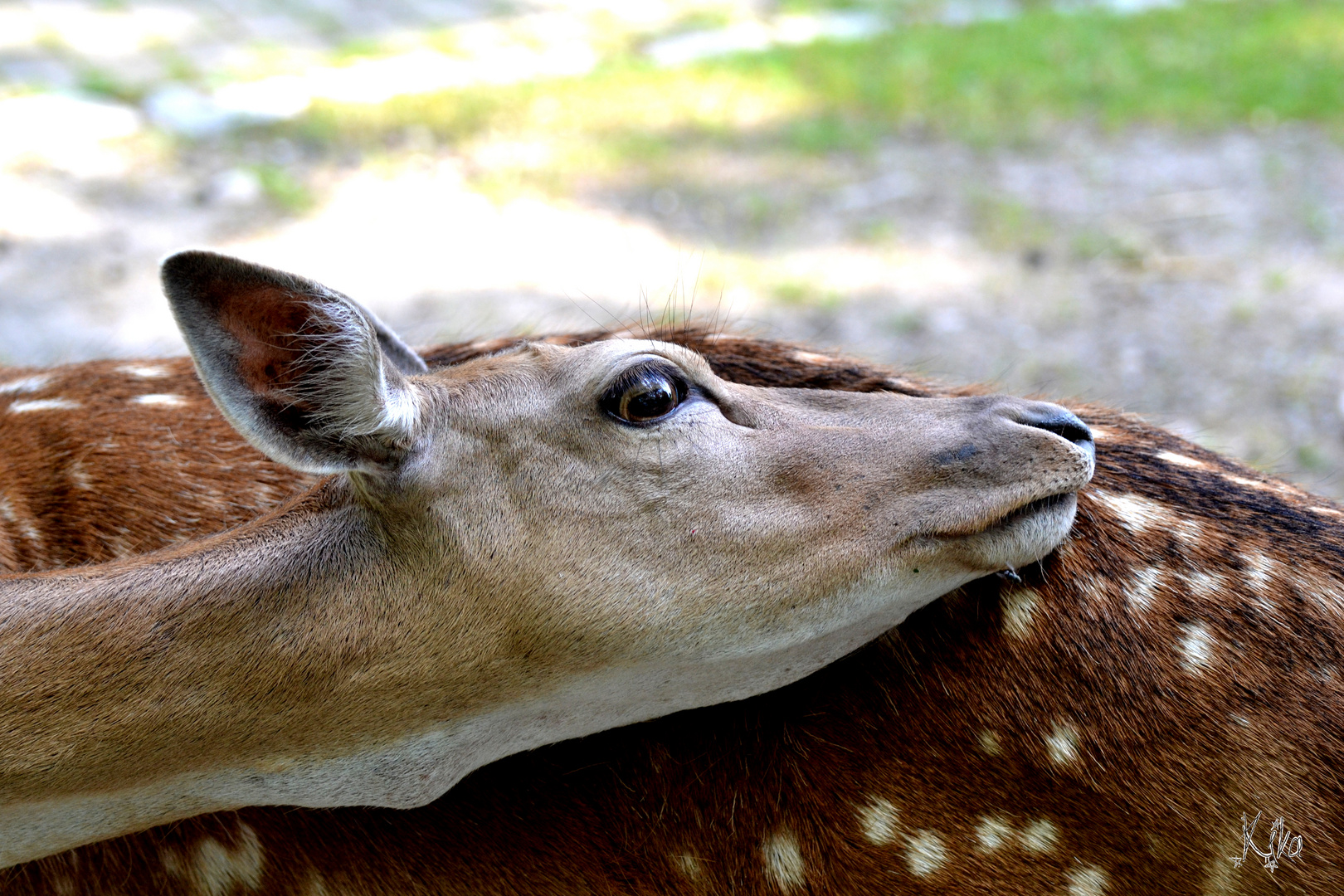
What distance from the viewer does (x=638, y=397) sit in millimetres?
1907

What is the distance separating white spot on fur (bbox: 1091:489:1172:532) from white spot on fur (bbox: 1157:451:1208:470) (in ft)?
0.48

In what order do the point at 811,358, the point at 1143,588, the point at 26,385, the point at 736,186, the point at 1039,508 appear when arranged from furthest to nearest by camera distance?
the point at 736,186 → the point at 26,385 → the point at 811,358 → the point at 1143,588 → the point at 1039,508

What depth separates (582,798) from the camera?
2.02 meters

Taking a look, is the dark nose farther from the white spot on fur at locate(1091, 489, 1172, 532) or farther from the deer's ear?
the deer's ear

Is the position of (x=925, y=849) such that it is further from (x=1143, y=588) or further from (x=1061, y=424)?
(x=1061, y=424)

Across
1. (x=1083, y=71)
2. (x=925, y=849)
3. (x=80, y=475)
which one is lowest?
(x=1083, y=71)

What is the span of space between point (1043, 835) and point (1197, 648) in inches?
14.7

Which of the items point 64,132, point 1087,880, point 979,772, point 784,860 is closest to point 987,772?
point 979,772

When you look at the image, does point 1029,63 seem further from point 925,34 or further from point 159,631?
point 159,631

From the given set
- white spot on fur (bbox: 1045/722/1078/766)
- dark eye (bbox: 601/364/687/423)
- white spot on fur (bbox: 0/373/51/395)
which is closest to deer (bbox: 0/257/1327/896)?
white spot on fur (bbox: 1045/722/1078/766)

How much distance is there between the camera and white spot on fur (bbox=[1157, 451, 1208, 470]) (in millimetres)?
2207

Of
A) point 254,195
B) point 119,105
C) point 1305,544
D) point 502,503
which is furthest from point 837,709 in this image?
point 119,105

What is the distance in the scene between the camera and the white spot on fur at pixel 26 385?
2500 millimetres

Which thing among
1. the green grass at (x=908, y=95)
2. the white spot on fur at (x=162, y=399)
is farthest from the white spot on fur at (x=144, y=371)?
the green grass at (x=908, y=95)
